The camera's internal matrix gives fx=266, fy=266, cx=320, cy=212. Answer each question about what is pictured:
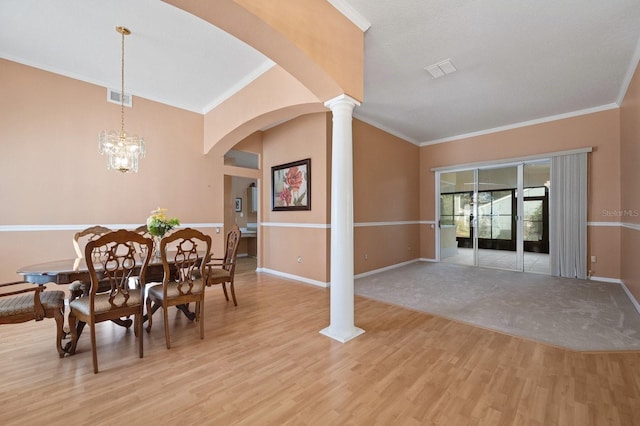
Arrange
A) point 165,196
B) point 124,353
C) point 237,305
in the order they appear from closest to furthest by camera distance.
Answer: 1. point 124,353
2. point 237,305
3. point 165,196

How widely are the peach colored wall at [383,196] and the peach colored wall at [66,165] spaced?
3.25m

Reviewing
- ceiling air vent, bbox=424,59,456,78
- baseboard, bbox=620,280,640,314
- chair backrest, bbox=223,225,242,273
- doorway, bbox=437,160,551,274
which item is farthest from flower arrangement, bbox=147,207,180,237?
doorway, bbox=437,160,551,274

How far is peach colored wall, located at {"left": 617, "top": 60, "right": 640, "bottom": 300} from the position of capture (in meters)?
3.30

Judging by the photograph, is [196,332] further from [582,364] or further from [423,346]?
[582,364]

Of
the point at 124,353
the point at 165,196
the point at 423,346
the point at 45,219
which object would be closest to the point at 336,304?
the point at 423,346

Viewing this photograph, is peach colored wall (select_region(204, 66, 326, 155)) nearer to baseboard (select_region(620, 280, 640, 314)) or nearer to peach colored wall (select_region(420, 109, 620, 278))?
peach colored wall (select_region(420, 109, 620, 278))

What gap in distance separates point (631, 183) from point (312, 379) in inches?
190

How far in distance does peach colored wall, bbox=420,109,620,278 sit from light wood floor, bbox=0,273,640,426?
3385 millimetres

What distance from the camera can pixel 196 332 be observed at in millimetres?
2760

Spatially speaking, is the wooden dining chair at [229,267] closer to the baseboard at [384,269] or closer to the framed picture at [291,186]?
the framed picture at [291,186]

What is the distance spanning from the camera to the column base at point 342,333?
2.58 meters

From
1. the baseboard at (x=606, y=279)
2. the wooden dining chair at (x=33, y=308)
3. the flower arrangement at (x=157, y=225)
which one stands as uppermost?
the flower arrangement at (x=157, y=225)

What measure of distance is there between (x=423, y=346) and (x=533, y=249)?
5314 millimetres

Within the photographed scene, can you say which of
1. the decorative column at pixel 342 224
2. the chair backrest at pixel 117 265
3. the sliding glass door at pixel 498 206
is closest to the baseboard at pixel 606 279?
the sliding glass door at pixel 498 206
